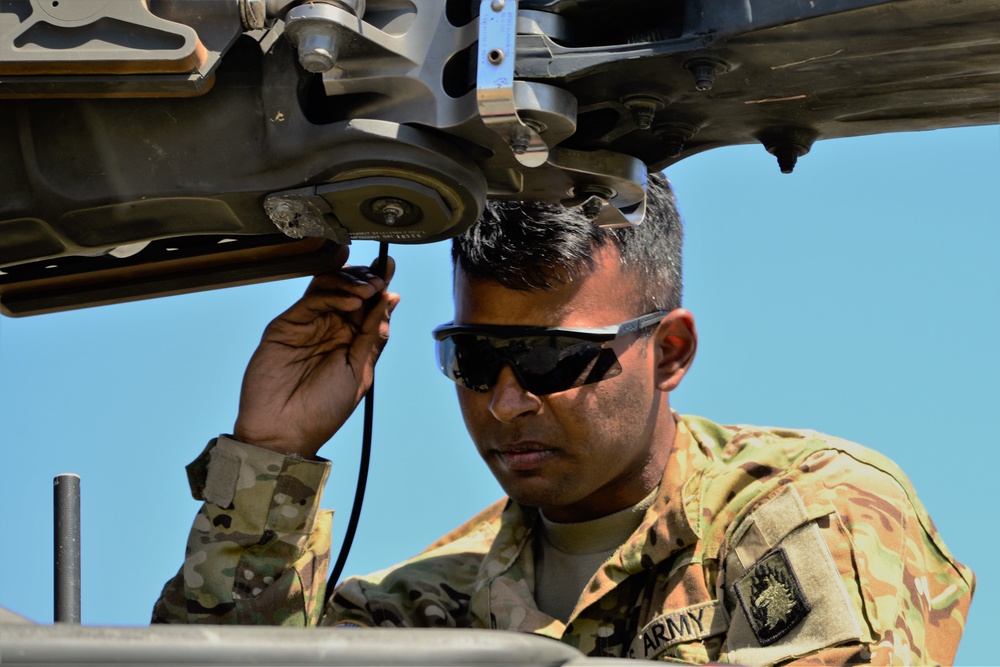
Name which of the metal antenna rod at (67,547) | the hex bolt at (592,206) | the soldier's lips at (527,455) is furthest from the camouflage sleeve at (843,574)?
the metal antenna rod at (67,547)

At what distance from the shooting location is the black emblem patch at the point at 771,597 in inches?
144

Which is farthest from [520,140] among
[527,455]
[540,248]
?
[527,455]

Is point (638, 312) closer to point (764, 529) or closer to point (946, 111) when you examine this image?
point (764, 529)

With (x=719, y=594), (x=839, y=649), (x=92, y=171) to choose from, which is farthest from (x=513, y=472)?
(x=92, y=171)

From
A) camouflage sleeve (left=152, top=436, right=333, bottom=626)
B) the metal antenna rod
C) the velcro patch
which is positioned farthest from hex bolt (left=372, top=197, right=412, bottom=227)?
the velcro patch

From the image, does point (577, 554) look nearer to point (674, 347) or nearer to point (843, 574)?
point (674, 347)

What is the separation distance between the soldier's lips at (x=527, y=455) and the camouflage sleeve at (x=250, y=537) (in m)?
0.55

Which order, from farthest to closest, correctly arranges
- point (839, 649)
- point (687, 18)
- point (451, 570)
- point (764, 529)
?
point (451, 570) → point (764, 529) → point (839, 649) → point (687, 18)

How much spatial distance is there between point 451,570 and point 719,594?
116 centimetres

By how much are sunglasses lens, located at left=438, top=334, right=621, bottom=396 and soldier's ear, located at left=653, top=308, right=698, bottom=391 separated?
30 cm

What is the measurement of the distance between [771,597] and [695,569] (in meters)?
0.44

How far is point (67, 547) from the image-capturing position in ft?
11.1

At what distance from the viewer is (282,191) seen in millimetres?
2887

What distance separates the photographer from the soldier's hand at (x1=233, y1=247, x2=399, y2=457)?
431cm
